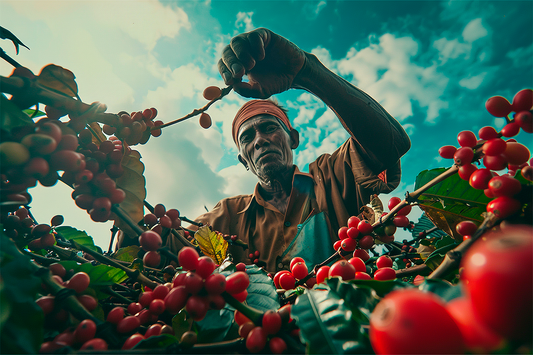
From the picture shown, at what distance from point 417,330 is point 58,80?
795 mm

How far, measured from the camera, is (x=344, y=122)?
2.14 meters

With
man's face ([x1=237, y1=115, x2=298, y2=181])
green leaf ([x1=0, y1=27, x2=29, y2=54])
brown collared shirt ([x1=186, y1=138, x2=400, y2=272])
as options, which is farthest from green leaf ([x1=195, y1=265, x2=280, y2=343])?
man's face ([x1=237, y1=115, x2=298, y2=181])

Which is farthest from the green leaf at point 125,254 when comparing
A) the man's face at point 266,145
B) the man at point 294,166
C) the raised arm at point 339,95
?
the man's face at point 266,145

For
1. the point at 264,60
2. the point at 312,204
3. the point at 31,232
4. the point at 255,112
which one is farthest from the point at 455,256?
the point at 255,112

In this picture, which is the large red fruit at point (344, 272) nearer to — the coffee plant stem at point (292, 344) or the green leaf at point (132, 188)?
the coffee plant stem at point (292, 344)

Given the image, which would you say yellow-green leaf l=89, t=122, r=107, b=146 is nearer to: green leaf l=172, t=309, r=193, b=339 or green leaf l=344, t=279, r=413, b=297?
green leaf l=172, t=309, r=193, b=339

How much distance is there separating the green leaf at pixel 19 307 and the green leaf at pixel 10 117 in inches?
9.4

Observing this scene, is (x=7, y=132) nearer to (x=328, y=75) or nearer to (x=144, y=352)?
(x=144, y=352)

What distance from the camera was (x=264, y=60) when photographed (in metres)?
1.77

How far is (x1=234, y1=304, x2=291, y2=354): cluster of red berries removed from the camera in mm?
331

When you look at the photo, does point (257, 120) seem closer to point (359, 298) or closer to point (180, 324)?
point (180, 324)

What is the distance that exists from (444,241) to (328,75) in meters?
1.82

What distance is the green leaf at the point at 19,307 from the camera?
268mm

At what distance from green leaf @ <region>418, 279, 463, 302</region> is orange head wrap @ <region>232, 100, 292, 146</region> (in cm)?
285
